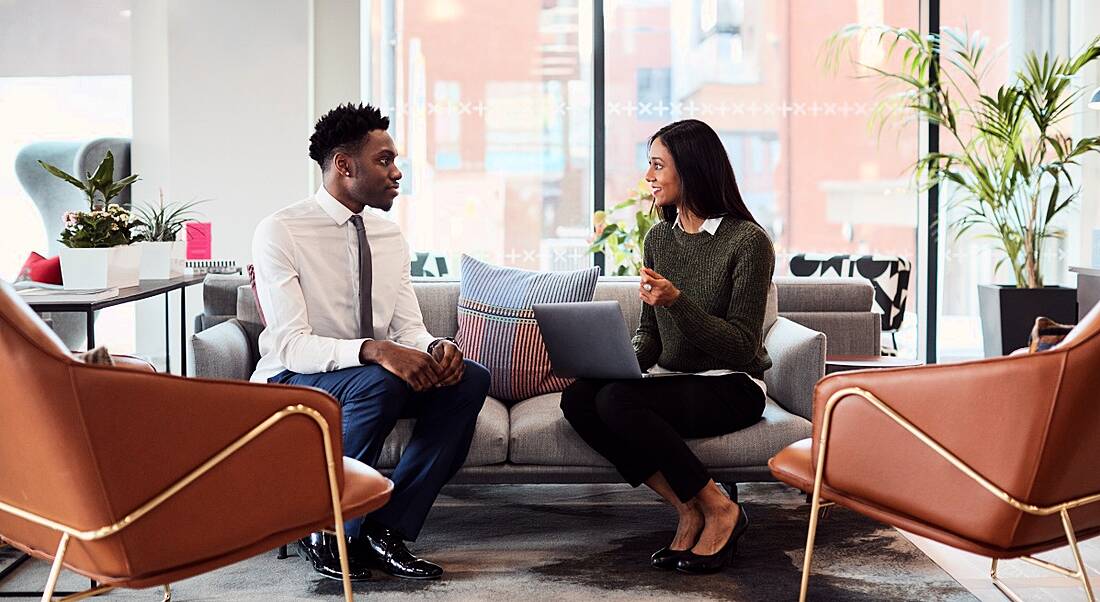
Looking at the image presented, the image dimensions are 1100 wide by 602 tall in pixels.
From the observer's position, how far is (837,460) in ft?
6.97

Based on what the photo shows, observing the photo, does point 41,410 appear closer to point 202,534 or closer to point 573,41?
point 202,534

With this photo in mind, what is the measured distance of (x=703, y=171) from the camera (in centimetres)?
296

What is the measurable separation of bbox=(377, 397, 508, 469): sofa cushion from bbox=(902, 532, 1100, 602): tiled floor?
1189 mm

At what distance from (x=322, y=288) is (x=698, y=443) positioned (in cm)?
Answer: 109

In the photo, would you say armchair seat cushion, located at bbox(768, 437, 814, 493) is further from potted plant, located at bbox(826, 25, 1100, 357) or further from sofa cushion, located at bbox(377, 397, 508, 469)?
potted plant, located at bbox(826, 25, 1100, 357)

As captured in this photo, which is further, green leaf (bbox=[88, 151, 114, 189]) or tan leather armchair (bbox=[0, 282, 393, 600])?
green leaf (bbox=[88, 151, 114, 189])

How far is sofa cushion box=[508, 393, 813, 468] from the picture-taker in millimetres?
2836

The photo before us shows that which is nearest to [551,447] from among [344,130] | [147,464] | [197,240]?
[344,130]

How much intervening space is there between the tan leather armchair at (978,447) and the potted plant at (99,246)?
1921 mm

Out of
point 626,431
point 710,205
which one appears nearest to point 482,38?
point 710,205

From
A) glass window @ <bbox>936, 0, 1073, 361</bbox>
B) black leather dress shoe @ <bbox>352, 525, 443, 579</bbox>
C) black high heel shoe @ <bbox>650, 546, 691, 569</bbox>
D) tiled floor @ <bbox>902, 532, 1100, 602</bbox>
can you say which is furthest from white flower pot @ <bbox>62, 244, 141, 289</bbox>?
glass window @ <bbox>936, 0, 1073, 361</bbox>

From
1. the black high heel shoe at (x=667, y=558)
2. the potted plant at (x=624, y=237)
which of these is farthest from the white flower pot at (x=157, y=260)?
the potted plant at (x=624, y=237)

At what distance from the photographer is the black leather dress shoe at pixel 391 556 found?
2.64m

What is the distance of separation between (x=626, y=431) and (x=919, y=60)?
3.84 m
